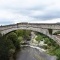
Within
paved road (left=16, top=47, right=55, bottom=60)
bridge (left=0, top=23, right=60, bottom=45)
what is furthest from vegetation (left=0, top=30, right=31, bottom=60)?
bridge (left=0, top=23, right=60, bottom=45)

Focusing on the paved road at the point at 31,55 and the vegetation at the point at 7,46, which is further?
the paved road at the point at 31,55

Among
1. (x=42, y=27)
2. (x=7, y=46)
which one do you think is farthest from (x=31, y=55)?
(x=42, y=27)

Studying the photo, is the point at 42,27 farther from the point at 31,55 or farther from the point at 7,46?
the point at 31,55

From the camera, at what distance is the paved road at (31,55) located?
127 feet

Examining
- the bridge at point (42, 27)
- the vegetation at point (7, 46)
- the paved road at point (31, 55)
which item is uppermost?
the bridge at point (42, 27)

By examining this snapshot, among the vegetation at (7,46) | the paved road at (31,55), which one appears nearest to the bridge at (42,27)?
the vegetation at (7,46)

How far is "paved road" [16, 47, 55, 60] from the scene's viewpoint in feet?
127

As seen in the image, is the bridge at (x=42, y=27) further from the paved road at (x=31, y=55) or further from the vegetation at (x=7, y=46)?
the paved road at (x=31, y=55)

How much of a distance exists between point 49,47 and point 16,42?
15.4 ft

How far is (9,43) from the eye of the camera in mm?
38438

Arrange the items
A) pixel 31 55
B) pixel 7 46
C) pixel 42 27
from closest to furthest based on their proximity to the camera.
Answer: pixel 42 27, pixel 7 46, pixel 31 55

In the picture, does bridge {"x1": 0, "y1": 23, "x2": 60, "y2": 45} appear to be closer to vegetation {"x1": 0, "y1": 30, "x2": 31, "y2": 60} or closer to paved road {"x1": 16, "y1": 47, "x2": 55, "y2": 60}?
vegetation {"x1": 0, "y1": 30, "x2": 31, "y2": 60}

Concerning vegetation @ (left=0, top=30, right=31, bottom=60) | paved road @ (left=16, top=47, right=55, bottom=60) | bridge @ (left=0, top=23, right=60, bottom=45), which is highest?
bridge @ (left=0, top=23, right=60, bottom=45)

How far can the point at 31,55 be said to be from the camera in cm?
4091
